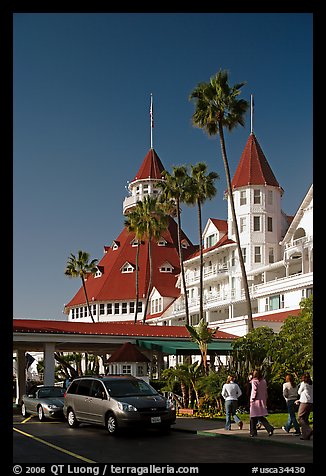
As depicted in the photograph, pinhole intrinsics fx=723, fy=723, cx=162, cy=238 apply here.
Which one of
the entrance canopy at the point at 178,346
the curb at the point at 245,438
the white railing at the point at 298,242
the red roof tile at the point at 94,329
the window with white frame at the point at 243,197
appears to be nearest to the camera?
the curb at the point at 245,438

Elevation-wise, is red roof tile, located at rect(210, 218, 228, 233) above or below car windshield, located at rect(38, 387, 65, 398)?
above

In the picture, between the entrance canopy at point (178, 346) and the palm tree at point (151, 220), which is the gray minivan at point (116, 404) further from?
the palm tree at point (151, 220)

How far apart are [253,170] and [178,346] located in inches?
1261

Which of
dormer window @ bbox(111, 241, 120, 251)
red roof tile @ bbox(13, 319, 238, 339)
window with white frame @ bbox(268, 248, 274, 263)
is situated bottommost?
red roof tile @ bbox(13, 319, 238, 339)

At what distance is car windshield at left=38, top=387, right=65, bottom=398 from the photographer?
27.7 meters

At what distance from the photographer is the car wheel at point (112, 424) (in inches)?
767

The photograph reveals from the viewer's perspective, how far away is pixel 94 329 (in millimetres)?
43969

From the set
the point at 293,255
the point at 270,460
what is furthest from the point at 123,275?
the point at 270,460

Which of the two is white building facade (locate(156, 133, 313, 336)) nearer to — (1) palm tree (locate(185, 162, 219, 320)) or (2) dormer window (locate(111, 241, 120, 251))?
(1) palm tree (locate(185, 162, 219, 320))

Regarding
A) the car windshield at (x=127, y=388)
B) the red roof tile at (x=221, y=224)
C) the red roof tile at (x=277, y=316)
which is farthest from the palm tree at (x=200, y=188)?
the car windshield at (x=127, y=388)

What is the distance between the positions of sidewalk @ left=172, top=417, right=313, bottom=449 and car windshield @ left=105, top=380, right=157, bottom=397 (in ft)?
4.93

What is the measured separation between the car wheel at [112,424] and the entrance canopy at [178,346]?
61.6ft

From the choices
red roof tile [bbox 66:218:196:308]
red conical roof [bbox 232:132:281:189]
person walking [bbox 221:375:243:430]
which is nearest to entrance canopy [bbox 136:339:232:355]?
person walking [bbox 221:375:243:430]
